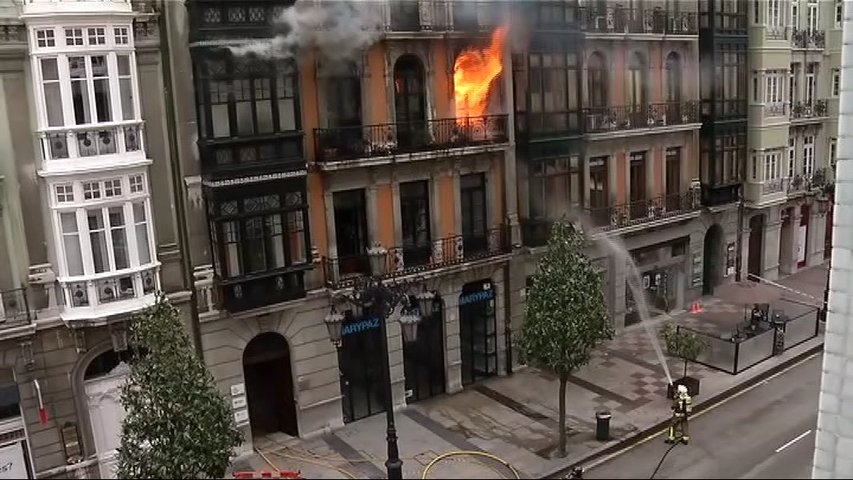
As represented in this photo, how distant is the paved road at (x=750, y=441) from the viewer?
6.67 m

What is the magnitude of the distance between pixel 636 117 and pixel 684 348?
3895 mm

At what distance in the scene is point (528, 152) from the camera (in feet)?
38.8

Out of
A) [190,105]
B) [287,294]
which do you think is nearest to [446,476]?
[287,294]

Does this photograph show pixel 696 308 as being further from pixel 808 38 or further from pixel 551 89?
pixel 808 38

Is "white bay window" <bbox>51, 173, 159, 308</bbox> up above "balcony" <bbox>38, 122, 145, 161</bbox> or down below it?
below

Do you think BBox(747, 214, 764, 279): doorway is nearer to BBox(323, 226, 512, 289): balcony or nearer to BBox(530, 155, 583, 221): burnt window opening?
BBox(530, 155, 583, 221): burnt window opening

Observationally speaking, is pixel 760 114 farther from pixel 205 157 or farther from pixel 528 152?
pixel 205 157

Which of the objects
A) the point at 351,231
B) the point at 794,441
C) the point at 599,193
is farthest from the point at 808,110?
the point at 351,231

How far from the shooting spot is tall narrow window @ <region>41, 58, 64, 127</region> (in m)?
8.37

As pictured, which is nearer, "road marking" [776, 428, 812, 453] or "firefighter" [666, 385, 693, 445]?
"road marking" [776, 428, 812, 453]

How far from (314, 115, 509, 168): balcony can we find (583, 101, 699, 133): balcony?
5.09 feet

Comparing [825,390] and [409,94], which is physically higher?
[409,94]

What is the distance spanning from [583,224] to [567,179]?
780mm

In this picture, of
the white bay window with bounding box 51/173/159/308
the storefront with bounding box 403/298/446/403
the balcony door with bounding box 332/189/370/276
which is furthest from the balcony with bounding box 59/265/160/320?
the storefront with bounding box 403/298/446/403
